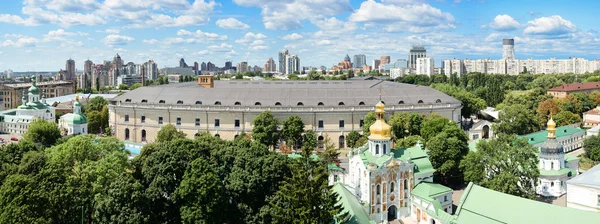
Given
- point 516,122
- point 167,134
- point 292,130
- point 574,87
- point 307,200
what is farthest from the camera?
point 574,87

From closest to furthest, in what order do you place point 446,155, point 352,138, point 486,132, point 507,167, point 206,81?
point 507,167 < point 446,155 < point 352,138 < point 486,132 < point 206,81

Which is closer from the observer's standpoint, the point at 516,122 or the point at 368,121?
the point at 368,121

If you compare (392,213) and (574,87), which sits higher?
(574,87)

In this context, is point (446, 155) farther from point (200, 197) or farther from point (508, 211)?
point (200, 197)

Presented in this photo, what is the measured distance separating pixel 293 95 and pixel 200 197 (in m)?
49.4

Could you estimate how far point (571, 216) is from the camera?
100ft

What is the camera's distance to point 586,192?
39.9 m

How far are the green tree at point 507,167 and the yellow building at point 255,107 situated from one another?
33836mm

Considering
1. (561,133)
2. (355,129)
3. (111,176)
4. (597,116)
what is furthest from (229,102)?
(597,116)

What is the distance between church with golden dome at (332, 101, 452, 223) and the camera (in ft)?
136

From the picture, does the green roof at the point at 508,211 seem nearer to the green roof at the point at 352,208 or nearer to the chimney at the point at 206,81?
the green roof at the point at 352,208

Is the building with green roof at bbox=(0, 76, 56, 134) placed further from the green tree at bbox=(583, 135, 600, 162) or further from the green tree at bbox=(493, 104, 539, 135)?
the green tree at bbox=(583, 135, 600, 162)

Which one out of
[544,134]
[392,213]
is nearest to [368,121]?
[544,134]

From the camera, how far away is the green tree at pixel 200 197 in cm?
3422
